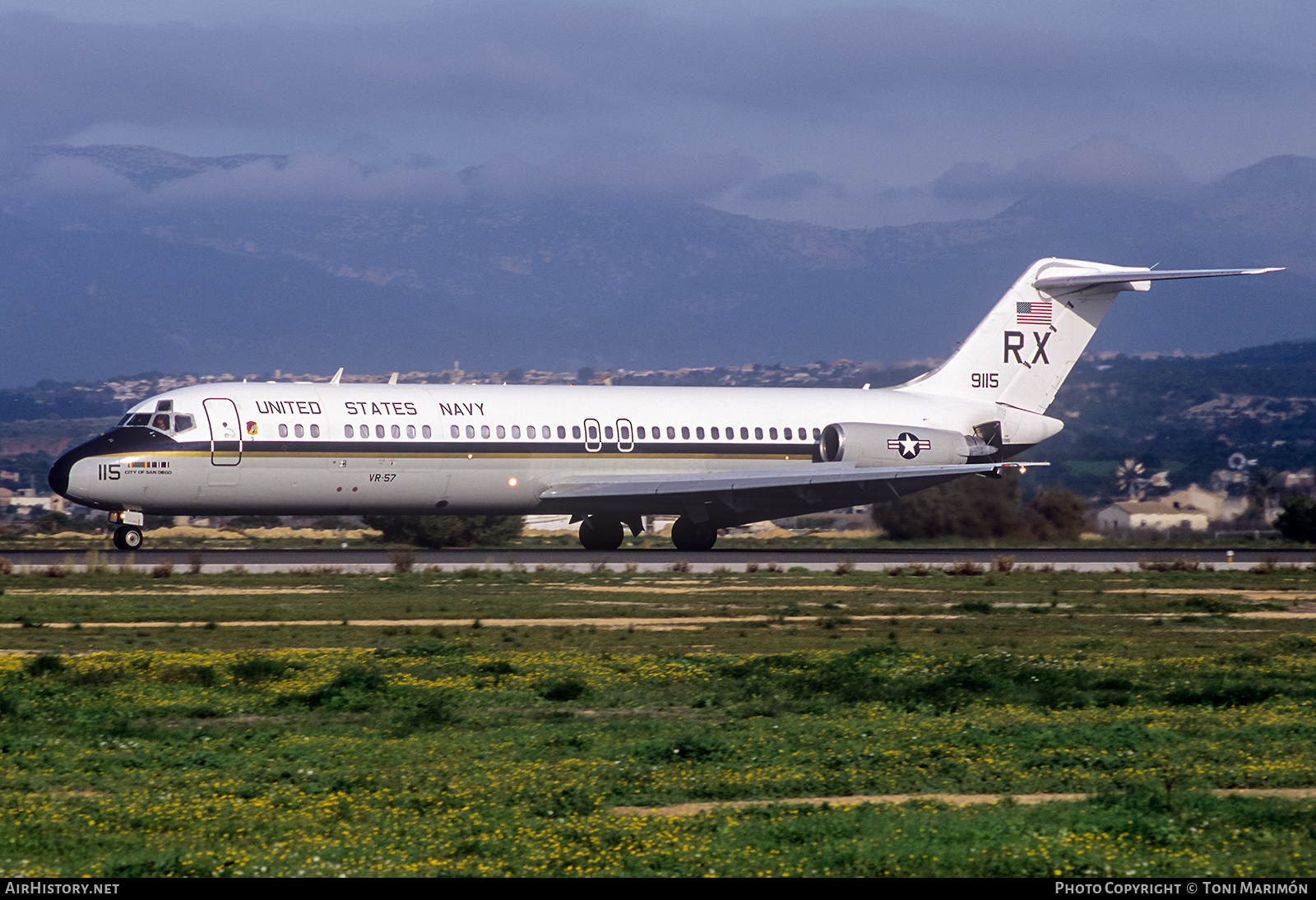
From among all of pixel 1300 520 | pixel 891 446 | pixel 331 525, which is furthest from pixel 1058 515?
pixel 331 525

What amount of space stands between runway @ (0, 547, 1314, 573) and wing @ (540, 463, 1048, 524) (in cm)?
126

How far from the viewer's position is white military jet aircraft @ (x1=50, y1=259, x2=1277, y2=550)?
123 feet

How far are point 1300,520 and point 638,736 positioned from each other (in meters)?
45.3

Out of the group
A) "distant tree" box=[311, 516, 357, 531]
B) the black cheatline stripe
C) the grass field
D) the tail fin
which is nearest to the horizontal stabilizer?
the tail fin

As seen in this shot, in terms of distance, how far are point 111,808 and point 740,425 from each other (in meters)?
32.4

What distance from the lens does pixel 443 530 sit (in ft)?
172

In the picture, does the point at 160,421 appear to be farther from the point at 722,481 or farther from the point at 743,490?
the point at 743,490

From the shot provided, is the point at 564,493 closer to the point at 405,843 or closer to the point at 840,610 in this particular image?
the point at 840,610

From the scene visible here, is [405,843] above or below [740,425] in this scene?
below

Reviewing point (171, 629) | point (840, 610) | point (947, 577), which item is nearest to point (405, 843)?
point (171, 629)

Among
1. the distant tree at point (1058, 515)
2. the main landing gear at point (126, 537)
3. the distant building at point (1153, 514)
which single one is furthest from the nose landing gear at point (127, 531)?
the distant building at point (1153, 514)

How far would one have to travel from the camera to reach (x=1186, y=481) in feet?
270

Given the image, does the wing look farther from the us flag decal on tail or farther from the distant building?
the distant building
